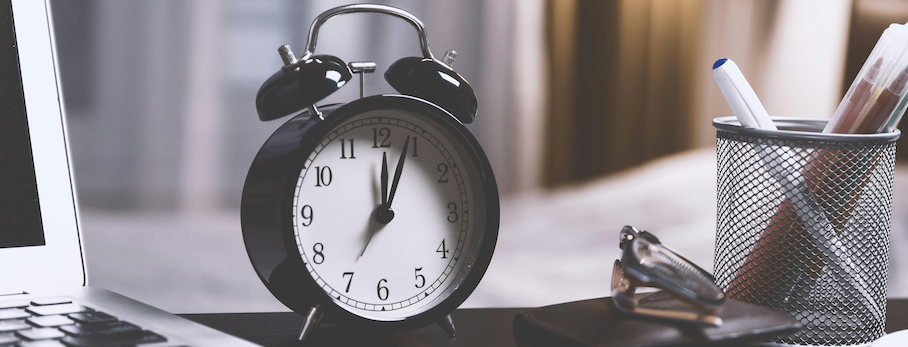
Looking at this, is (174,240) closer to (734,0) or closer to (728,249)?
(728,249)

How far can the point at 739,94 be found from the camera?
1.97ft

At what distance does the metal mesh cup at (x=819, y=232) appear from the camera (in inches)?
22.8

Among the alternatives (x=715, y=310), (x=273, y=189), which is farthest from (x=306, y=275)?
(x=715, y=310)

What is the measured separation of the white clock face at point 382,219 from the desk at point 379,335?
0.04 meters

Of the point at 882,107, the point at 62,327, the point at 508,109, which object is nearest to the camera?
the point at 62,327

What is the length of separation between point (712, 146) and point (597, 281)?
240 mm

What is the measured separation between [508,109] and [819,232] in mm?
435

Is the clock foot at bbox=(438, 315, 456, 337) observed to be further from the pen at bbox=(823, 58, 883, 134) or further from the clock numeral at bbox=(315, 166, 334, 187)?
the pen at bbox=(823, 58, 883, 134)

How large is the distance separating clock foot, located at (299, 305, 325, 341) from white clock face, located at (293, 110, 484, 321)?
2 cm

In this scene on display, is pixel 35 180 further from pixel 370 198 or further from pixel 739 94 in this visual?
pixel 739 94

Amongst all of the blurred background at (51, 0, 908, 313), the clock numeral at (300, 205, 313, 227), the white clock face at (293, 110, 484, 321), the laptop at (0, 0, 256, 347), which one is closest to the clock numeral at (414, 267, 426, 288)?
the white clock face at (293, 110, 484, 321)

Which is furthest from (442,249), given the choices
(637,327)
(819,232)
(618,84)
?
(618,84)

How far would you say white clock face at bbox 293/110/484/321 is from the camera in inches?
23.3

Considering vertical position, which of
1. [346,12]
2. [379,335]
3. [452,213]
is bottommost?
[379,335]
